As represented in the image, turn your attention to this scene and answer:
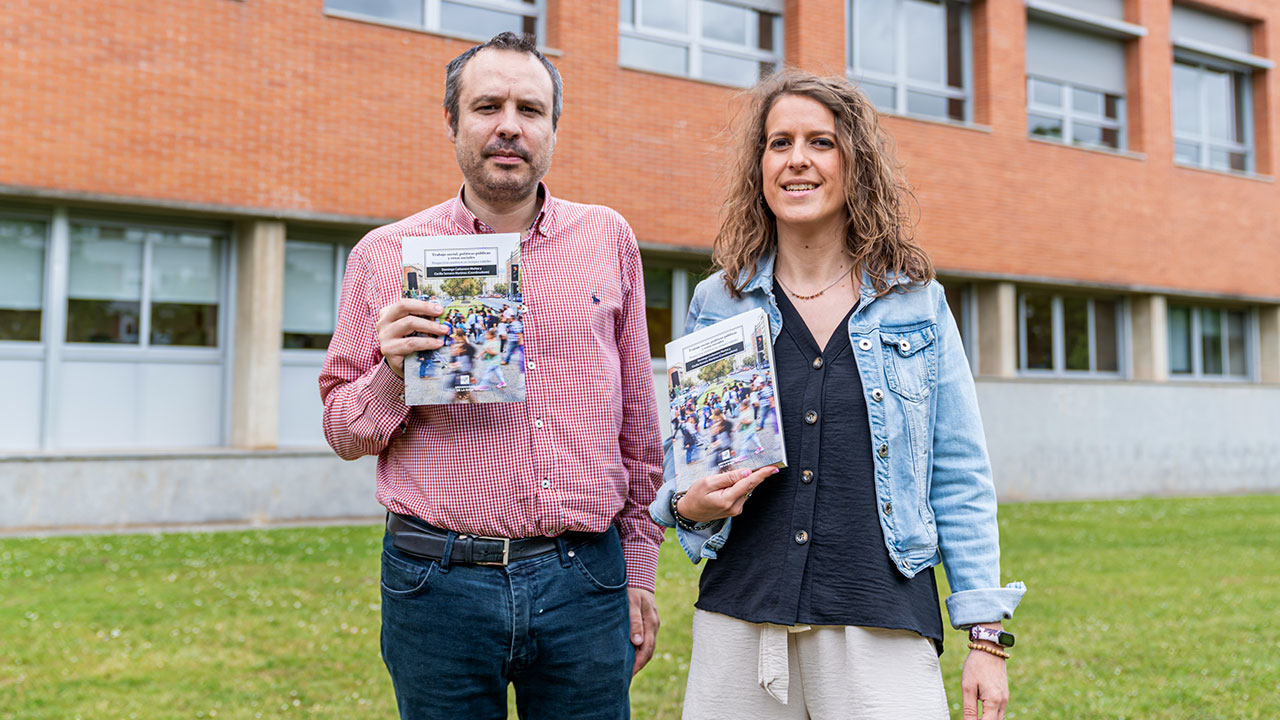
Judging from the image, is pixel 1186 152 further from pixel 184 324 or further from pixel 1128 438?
pixel 184 324

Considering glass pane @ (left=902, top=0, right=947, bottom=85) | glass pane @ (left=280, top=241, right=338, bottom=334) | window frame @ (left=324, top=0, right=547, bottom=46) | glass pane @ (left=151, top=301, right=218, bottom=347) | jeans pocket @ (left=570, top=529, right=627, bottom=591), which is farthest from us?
glass pane @ (left=902, top=0, right=947, bottom=85)

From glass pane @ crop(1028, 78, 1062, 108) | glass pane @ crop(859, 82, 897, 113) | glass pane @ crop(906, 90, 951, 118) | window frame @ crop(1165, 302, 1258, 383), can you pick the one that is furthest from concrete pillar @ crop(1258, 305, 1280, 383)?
glass pane @ crop(859, 82, 897, 113)

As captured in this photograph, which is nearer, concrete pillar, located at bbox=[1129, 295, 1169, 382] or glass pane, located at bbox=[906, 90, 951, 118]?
glass pane, located at bbox=[906, 90, 951, 118]

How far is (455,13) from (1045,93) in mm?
9949

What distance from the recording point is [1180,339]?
18.7 meters

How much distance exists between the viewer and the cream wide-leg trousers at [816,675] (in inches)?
76.9

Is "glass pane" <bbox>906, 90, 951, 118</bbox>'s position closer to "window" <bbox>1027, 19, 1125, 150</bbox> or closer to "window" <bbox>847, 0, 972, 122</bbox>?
"window" <bbox>847, 0, 972, 122</bbox>

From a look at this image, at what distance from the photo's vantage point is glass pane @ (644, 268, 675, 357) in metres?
13.7

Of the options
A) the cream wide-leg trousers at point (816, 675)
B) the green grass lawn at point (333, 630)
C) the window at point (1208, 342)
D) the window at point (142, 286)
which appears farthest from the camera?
the window at point (1208, 342)

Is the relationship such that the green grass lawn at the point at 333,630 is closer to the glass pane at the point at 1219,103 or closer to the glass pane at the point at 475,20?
the glass pane at the point at 475,20

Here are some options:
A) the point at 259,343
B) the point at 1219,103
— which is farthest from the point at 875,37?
the point at 259,343

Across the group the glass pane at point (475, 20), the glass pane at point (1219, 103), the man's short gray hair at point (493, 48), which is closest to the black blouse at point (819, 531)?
the man's short gray hair at point (493, 48)

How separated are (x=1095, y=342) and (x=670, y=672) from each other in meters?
14.7

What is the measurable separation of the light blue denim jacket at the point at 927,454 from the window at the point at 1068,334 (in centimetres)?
1563
